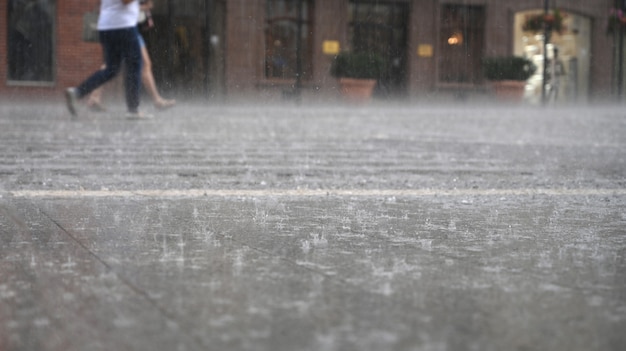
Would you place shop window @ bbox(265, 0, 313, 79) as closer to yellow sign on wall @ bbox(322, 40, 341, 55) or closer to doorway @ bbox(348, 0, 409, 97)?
yellow sign on wall @ bbox(322, 40, 341, 55)

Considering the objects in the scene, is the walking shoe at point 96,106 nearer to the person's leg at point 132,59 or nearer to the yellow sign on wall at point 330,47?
the person's leg at point 132,59

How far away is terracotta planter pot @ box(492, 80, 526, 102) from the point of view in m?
24.1

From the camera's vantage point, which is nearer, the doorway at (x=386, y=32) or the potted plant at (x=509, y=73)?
the potted plant at (x=509, y=73)

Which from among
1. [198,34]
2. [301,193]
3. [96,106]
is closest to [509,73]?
[198,34]

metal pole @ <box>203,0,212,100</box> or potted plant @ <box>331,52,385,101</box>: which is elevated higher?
metal pole @ <box>203,0,212,100</box>

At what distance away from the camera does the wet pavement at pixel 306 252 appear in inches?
76.9

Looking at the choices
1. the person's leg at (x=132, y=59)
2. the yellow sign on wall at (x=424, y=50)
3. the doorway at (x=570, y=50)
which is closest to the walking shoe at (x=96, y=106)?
the person's leg at (x=132, y=59)

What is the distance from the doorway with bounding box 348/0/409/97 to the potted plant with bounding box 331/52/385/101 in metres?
5.11

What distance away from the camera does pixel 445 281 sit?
2473 millimetres

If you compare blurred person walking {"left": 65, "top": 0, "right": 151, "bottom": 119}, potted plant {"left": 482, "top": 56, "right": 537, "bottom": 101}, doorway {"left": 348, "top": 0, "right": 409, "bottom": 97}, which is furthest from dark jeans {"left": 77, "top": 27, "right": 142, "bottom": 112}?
doorway {"left": 348, "top": 0, "right": 409, "bottom": 97}

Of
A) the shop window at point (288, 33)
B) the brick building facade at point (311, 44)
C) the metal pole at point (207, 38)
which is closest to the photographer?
the brick building facade at point (311, 44)

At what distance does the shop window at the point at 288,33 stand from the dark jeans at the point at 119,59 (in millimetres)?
14984

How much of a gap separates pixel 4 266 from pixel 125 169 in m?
2.98

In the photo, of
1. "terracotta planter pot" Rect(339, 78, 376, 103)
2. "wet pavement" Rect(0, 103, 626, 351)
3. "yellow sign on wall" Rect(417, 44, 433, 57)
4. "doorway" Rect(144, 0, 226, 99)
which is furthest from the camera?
"yellow sign on wall" Rect(417, 44, 433, 57)
